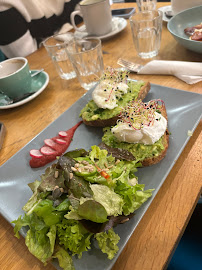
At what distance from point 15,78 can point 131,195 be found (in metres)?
1.27

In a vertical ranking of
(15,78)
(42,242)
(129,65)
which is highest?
(15,78)

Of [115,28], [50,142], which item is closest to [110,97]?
[50,142]

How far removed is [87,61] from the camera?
177cm

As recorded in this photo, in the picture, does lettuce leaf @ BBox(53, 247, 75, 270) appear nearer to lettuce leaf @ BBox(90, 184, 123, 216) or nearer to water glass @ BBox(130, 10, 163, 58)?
lettuce leaf @ BBox(90, 184, 123, 216)

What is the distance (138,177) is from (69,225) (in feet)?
1.25

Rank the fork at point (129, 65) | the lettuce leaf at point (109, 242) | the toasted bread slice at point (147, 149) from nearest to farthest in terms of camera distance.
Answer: the lettuce leaf at point (109, 242) < the toasted bread slice at point (147, 149) < the fork at point (129, 65)

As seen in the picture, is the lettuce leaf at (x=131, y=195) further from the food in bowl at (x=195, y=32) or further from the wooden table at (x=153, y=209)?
the food in bowl at (x=195, y=32)

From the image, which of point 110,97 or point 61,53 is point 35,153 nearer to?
point 110,97


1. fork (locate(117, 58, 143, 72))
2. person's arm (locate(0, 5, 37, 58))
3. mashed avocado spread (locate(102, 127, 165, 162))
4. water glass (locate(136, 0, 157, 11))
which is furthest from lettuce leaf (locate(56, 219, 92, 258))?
person's arm (locate(0, 5, 37, 58))

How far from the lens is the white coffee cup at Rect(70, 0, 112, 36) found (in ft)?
6.89

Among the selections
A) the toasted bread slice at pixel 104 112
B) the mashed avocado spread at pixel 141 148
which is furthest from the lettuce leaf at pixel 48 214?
the toasted bread slice at pixel 104 112

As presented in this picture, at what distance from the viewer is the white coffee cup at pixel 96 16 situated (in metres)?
2.10

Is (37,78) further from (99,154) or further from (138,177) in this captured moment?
(138,177)

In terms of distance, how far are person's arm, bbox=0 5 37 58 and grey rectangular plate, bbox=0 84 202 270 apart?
61.6 inches
